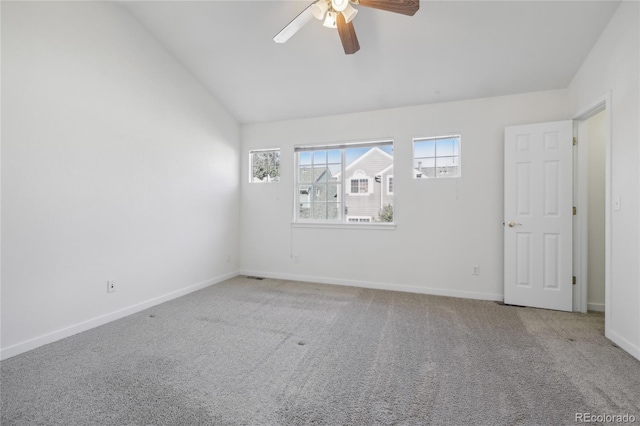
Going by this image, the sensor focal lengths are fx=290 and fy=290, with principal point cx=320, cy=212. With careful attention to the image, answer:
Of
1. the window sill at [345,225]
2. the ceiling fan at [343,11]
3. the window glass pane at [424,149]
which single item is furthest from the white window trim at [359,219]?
the ceiling fan at [343,11]

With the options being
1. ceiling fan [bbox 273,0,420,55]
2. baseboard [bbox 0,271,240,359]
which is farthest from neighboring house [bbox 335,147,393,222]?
baseboard [bbox 0,271,240,359]

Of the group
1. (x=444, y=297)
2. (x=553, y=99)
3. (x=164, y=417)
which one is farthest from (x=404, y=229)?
(x=164, y=417)

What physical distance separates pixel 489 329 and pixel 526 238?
128 centimetres

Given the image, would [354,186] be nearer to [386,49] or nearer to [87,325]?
[386,49]

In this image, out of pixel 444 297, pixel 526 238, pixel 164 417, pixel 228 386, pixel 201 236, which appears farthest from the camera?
pixel 201 236

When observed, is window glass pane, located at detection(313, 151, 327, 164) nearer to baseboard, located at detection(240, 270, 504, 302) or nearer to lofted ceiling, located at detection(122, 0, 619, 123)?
lofted ceiling, located at detection(122, 0, 619, 123)

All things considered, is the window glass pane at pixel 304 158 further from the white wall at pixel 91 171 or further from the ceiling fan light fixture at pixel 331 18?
the ceiling fan light fixture at pixel 331 18

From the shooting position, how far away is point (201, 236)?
4.00 m

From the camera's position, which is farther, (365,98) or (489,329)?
(365,98)

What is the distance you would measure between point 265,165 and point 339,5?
9.63 feet

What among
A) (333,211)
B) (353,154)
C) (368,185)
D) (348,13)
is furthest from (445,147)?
(348,13)

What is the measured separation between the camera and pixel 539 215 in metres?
3.24

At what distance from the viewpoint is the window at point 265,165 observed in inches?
183

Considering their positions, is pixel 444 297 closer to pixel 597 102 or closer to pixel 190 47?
pixel 597 102
